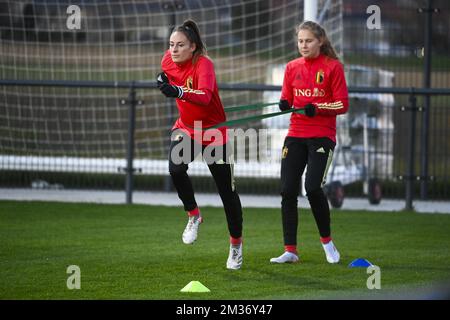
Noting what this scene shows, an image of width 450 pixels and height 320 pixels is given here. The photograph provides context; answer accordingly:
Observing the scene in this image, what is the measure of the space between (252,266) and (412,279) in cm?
126

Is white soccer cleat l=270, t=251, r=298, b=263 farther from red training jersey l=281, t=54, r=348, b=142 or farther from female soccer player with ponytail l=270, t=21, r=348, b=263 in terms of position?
red training jersey l=281, t=54, r=348, b=142

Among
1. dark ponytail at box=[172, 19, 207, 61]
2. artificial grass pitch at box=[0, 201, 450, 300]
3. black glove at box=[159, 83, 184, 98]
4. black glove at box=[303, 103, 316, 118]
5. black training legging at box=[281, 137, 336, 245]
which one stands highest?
dark ponytail at box=[172, 19, 207, 61]

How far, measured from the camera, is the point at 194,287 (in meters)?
7.07

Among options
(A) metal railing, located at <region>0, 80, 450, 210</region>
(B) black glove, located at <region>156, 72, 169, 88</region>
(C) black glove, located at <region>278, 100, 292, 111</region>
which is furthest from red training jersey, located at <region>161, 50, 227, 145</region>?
(A) metal railing, located at <region>0, 80, 450, 210</region>

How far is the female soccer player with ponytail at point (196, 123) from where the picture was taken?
25.9 feet

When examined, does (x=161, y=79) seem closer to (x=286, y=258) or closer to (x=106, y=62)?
(x=286, y=258)

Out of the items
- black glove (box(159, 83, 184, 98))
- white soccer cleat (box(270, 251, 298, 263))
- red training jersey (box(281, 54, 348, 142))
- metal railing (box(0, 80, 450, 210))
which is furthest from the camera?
metal railing (box(0, 80, 450, 210))

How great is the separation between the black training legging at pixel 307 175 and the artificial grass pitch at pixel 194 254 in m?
0.32

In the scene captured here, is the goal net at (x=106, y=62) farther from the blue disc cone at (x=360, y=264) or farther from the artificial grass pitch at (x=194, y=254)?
the blue disc cone at (x=360, y=264)

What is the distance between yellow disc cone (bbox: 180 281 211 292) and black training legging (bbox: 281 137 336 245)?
1631 millimetres

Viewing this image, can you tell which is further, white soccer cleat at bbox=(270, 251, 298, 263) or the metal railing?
the metal railing

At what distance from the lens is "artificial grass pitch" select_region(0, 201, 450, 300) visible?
7.20 metres

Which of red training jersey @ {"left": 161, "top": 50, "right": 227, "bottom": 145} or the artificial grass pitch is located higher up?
red training jersey @ {"left": 161, "top": 50, "right": 227, "bottom": 145}

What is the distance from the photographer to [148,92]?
16.7 metres
